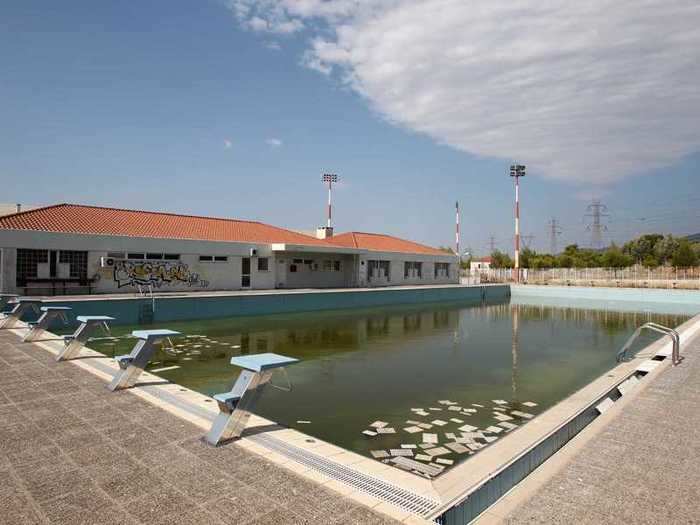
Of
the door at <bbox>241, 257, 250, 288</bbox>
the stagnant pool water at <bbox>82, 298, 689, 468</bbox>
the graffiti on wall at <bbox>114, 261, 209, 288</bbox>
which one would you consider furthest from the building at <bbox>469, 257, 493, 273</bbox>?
the graffiti on wall at <bbox>114, 261, 209, 288</bbox>

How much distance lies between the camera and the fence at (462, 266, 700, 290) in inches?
1471

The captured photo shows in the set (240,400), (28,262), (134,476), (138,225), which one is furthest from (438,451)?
(138,225)

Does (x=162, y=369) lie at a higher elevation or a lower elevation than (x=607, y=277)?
lower

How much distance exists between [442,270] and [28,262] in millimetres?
27642

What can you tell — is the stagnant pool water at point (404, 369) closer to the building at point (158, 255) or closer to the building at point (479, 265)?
the building at point (158, 255)

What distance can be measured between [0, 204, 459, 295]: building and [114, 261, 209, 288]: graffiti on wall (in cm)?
4

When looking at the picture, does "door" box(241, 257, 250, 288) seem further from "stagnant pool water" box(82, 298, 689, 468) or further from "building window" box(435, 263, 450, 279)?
"building window" box(435, 263, 450, 279)

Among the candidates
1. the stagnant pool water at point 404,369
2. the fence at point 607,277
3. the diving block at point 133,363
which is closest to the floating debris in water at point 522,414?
the stagnant pool water at point 404,369

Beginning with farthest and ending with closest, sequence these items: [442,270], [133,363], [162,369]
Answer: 1. [442,270]
2. [162,369]
3. [133,363]

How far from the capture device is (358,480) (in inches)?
137

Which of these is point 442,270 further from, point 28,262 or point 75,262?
point 28,262

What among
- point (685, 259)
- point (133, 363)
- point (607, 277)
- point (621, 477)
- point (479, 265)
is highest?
point (685, 259)

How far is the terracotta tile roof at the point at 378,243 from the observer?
104 feet

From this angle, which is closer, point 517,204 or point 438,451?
point 438,451
